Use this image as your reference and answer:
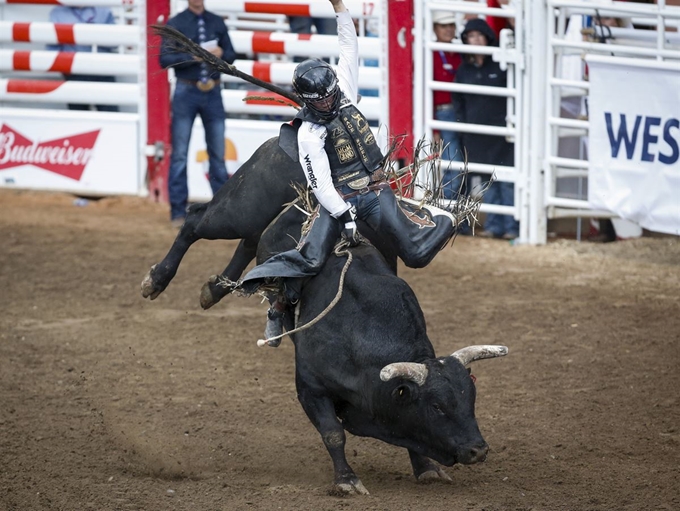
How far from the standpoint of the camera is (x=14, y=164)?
494 inches

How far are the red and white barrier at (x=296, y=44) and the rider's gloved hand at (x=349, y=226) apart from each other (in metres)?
6.14

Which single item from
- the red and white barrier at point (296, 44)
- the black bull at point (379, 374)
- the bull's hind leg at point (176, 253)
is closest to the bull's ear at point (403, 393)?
the black bull at point (379, 374)

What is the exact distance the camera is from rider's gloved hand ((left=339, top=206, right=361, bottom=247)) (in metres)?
5.09

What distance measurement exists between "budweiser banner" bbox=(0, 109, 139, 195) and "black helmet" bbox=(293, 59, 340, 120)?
7.35 meters

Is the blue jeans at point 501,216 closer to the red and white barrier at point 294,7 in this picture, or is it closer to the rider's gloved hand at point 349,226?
the red and white barrier at point 294,7

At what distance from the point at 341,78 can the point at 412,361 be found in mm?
1611

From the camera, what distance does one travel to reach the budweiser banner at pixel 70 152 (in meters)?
12.1

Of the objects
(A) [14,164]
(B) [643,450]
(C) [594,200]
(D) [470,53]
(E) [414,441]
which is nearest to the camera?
(E) [414,441]

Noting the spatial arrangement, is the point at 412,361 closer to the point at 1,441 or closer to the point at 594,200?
the point at 1,441

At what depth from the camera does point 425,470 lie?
502 cm

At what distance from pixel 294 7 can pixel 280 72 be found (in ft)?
2.29

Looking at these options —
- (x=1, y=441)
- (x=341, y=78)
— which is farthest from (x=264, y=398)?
(x=341, y=78)

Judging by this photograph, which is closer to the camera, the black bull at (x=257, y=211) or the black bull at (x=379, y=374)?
the black bull at (x=379, y=374)

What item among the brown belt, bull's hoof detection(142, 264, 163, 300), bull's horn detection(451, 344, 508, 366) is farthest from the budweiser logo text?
bull's horn detection(451, 344, 508, 366)
